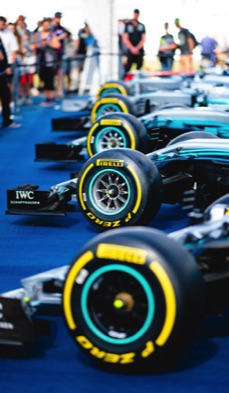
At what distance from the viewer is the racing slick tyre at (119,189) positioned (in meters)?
6.38

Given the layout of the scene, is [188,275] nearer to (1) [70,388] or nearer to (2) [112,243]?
(2) [112,243]

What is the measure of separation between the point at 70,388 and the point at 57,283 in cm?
58

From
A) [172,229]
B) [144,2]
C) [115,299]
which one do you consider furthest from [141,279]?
[144,2]

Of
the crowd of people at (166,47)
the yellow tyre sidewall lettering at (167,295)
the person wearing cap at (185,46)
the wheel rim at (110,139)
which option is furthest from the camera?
the person wearing cap at (185,46)

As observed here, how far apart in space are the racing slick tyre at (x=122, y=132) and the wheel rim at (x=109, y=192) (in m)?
2.32

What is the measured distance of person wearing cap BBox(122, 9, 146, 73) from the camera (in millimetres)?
19312

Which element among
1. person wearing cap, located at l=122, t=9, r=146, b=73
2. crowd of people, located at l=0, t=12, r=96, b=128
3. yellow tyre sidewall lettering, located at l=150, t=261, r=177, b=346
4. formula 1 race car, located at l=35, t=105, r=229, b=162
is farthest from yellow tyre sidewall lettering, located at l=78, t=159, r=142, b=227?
A: person wearing cap, located at l=122, t=9, r=146, b=73

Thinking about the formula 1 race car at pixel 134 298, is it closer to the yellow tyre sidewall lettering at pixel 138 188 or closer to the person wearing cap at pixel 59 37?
the yellow tyre sidewall lettering at pixel 138 188

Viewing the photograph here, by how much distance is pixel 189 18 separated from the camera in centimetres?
2981

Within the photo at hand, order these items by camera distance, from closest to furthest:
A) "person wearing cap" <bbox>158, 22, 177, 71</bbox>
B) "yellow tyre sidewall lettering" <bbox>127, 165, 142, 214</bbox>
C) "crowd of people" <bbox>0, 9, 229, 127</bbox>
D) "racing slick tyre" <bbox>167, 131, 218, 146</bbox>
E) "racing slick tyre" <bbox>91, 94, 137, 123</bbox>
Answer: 1. "yellow tyre sidewall lettering" <bbox>127, 165, 142, 214</bbox>
2. "racing slick tyre" <bbox>167, 131, 218, 146</bbox>
3. "racing slick tyre" <bbox>91, 94, 137, 123</bbox>
4. "crowd of people" <bbox>0, 9, 229, 127</bbox>
5. "person wearing cap" <bbox>158, 22, 177, 71</bbox>

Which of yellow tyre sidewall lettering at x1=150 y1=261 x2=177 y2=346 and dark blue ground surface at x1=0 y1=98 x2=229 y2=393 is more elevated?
yellow tyre sidewall lettering at x1=150 y1=261 x2=177 y2=346

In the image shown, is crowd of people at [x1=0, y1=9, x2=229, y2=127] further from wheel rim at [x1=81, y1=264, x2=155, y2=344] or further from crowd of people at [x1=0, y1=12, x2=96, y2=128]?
wheel rim at [x1=81, y1=264, x2=155, y2=344]

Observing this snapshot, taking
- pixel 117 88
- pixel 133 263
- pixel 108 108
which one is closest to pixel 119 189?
pixel 133 263

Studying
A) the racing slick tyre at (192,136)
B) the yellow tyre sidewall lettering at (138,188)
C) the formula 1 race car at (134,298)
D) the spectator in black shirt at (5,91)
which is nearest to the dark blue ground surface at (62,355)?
the formula 1 race car at (134,298)
